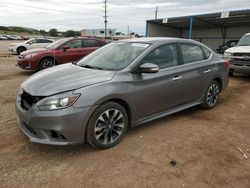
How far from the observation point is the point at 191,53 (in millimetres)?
5000

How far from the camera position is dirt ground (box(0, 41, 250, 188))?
9.66ft

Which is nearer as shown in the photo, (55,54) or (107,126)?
(107,126)

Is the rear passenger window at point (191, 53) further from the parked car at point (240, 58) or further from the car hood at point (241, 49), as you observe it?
the car hood at point (241, 49)

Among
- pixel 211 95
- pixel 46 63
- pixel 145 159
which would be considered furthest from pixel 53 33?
pixel 145 159

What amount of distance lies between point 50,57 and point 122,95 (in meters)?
7.34

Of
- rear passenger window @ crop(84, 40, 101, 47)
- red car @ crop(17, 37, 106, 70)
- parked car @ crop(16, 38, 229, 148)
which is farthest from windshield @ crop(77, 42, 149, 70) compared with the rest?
rear passenger window @ crop(84, 40, 101, 47)

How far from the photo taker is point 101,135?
3.58 meters

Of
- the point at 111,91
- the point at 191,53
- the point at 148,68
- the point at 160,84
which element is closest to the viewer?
the point at 111,91

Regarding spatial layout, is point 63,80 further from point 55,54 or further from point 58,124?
point 55,54

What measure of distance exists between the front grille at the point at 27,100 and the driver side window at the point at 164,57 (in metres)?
1.73

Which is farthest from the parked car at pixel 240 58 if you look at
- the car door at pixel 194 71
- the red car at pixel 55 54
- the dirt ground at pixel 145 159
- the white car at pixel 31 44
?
the white car at pixel 31 44

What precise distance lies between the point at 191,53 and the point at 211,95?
117cm

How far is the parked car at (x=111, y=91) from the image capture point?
325 cm

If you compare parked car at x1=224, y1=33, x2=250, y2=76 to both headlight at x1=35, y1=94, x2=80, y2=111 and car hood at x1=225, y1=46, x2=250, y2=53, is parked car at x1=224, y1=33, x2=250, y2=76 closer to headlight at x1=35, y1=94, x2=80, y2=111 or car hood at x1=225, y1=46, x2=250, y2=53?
car hood at x1=225, y1=46, x2=250, y2=53
